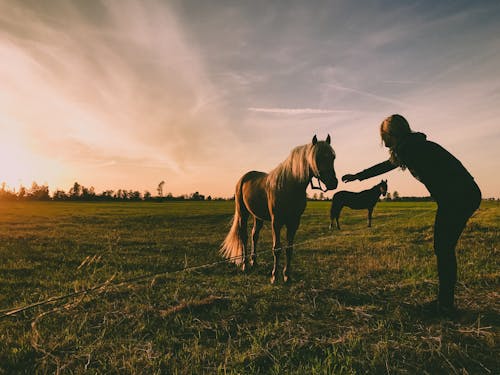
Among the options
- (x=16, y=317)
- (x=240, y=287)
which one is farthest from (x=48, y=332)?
(x=240, y=287)

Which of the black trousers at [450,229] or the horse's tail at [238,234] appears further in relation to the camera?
the horse's tail at [238,234]

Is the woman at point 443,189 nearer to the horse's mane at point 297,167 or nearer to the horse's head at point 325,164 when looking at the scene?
the horse's head at point 325,164

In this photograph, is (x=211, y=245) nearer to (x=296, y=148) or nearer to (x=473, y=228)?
(x=296, y=148)

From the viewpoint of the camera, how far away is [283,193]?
19.0 feet

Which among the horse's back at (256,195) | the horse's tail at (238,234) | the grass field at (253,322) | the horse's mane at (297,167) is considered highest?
the horse's mane at (297,167)

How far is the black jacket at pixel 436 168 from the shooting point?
380cm

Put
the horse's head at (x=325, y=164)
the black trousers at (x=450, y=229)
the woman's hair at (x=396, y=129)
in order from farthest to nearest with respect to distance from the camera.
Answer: the horse's head at (x=325, y=164) < the woman's hair at (x=396, y=129) < the black trousers at (x=450, y=229)

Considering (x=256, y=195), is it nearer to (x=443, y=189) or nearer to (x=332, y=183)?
(x=332, y=183)

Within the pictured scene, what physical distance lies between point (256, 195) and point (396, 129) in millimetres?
3470

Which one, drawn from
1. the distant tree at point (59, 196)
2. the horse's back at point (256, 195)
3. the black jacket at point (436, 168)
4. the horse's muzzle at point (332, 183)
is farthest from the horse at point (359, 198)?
the distant tree at point (59, 196)

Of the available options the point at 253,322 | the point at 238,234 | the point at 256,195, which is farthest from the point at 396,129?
the point at 238,234

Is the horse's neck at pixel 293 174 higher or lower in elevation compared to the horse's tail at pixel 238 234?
higher

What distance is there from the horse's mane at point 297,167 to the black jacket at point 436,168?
138 cm

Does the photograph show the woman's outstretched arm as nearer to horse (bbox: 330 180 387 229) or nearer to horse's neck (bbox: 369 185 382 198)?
horse (bbox: 330 180 387 229)
